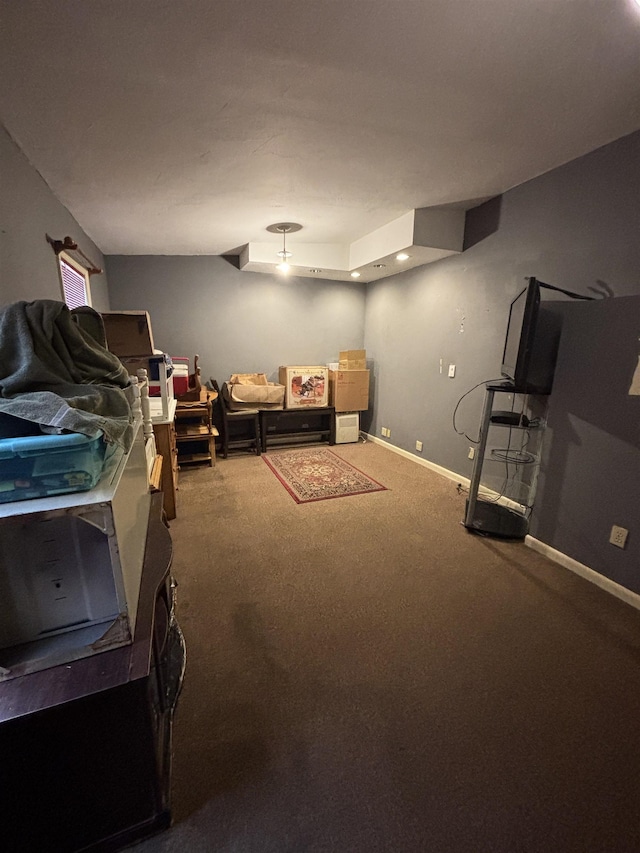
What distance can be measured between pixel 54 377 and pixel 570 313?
2595 mm

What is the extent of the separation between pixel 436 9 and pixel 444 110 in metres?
0.59

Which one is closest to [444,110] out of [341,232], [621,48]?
[621,48]

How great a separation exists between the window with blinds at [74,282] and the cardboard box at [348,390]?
274cm

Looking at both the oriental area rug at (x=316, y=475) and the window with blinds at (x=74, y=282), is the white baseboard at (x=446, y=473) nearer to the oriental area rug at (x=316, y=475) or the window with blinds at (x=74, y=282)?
the oriental area rug at (x=316, y=475)

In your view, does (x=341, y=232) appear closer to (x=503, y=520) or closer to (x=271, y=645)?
(x=503, y=520)

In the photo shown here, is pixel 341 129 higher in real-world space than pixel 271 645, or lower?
higher

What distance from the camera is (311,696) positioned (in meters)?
1.45

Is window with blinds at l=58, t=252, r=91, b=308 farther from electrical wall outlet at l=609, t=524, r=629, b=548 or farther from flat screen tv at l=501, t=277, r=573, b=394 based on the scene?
electrical wall outlet at l=609, t=524, r=629, b=548

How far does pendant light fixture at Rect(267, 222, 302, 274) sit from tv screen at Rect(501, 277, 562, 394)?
6.98 feet

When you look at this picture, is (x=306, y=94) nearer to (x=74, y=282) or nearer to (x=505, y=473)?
(x=74, y=282)

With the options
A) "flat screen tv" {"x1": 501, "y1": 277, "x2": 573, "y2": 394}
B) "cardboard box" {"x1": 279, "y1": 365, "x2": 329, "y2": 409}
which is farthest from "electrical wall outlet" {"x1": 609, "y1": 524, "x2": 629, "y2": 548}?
"cardboard box" {"x1": 279, "y1": 365, "x2": 329, "y2": 409}

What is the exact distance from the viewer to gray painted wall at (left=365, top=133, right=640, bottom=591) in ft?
6.68

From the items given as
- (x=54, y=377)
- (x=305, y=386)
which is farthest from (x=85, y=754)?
(x=305, y=386)

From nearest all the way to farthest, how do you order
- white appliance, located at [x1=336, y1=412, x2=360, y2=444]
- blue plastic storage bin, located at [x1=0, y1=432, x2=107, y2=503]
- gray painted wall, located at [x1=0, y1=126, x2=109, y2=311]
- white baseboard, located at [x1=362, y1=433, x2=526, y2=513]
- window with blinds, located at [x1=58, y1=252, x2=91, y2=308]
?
blue plastic storage bin, located at [x1=0, y1=432, x2=107, y2=503] < gray painted wall, located at [x1=0, y1=126, x2=109, y2=311] < window with blinds, located at [x1=58, y1=252, x2=91, y2=308] < white baseboard, located at [x1=362, y1=433, x2=526, y2=513] < white appliance, located at [x1=336, y1=412, x2=360, y2=444]
